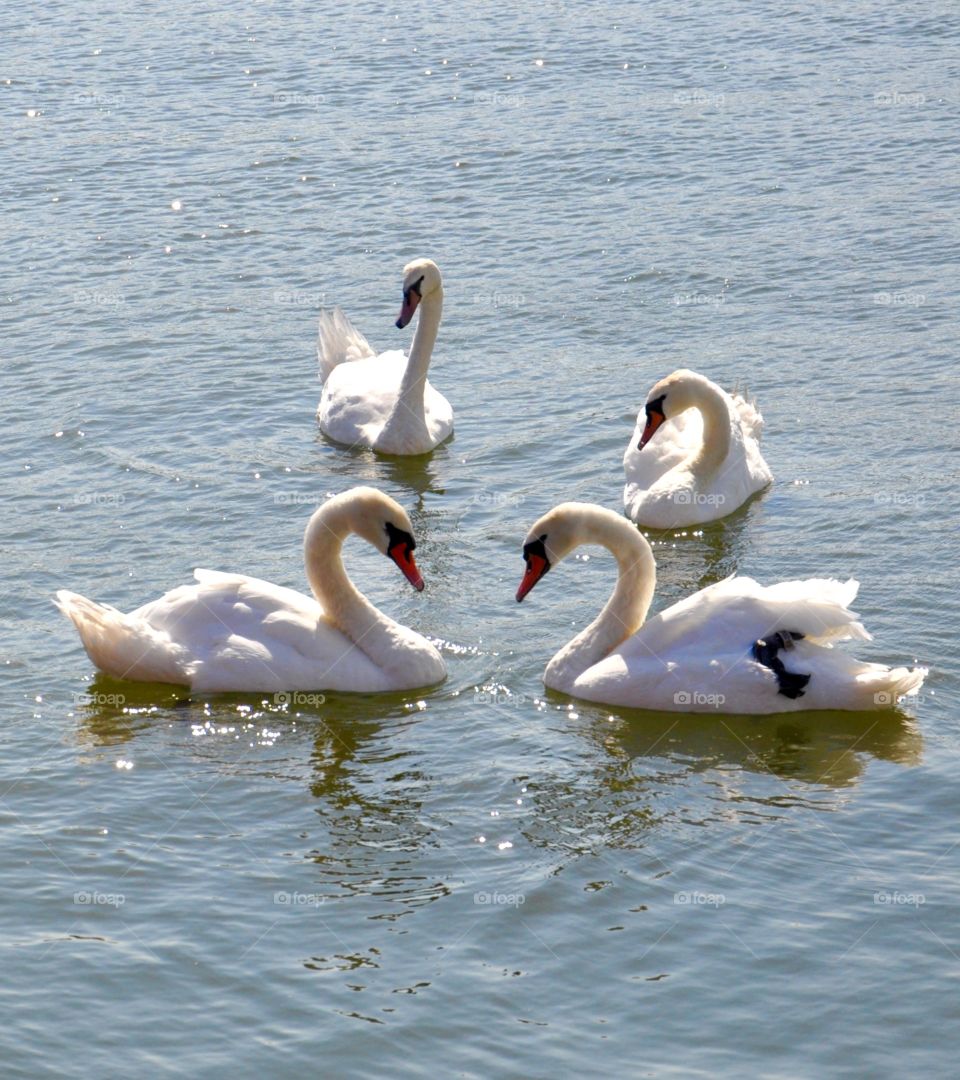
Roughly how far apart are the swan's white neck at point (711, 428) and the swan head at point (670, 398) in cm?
2

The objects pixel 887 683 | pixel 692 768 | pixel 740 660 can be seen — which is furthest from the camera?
pixel 740 660

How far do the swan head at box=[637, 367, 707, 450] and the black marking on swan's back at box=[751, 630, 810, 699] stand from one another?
12.3ft

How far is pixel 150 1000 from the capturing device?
29.5 ft

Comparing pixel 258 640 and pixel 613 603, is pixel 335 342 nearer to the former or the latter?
pixel 258 640

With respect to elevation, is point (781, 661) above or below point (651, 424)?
below

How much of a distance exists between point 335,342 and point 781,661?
7.47m

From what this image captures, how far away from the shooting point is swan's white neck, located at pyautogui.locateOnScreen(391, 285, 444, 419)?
1658 centimetres

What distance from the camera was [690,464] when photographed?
48.9ft
